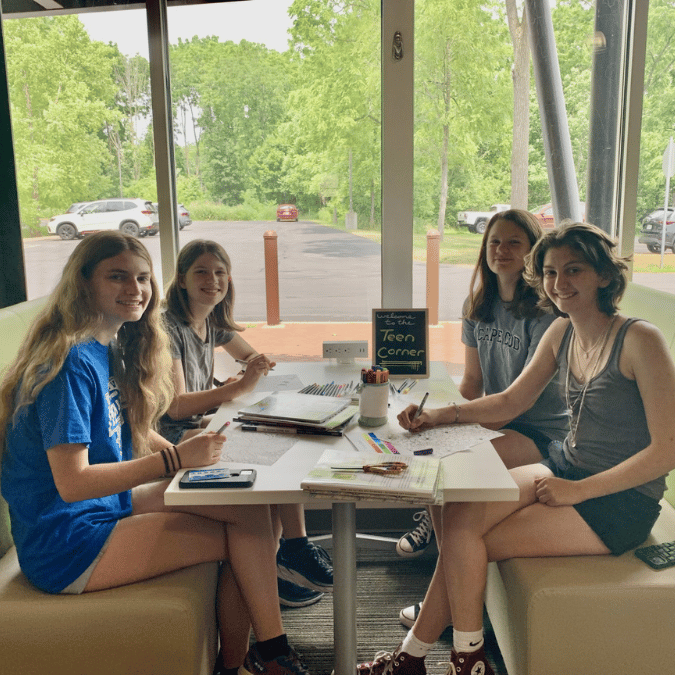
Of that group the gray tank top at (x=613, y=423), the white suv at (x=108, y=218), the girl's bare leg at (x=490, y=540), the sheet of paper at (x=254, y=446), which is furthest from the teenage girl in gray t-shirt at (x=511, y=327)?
the white suv at (x=108, y=218)

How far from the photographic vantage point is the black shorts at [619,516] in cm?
169

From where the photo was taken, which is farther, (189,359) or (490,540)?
(189,359)

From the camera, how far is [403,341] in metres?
2.50

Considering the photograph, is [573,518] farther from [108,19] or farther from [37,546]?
[108,19]

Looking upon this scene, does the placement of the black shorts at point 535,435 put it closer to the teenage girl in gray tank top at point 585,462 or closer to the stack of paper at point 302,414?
the teenage girl in gray tank top at point 585,462

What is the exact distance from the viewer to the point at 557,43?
2799mm

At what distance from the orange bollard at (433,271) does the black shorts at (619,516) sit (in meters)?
1.33

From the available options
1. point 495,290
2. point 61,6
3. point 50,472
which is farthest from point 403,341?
point 61,6

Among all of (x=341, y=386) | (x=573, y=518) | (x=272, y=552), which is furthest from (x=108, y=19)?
(x=573, y=518)

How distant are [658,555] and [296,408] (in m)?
0.98

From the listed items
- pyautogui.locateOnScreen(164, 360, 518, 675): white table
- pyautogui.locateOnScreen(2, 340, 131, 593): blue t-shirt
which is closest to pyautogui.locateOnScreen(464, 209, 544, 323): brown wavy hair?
pyautogui.locateOnScreen(164, 360, 518, 675): white table

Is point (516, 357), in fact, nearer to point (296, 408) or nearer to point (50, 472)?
point (296, 408)

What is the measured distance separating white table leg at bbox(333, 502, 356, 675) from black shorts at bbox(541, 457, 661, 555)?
0.57 metres

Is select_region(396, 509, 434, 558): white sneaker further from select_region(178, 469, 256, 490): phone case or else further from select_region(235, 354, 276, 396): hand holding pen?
select_region(178, 469, 256, 490): phone case
